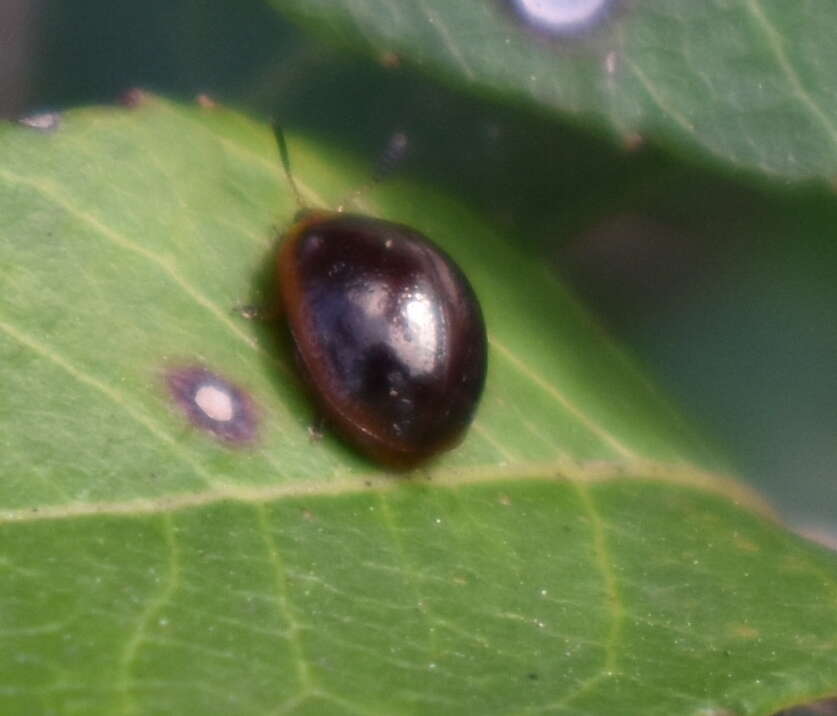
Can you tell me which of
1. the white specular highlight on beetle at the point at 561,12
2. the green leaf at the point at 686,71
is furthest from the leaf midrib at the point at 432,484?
the white specular highlight on beetle at the point at 561,12

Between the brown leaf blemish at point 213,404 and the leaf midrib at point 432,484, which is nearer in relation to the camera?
the leaf midrib at point 432,484

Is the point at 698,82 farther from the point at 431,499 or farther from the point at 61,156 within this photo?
the point at 61,156

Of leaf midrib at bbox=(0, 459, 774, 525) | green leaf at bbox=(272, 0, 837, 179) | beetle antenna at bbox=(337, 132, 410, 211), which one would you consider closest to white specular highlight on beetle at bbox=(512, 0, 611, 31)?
green leaf at bbox=(272, 0, 837, 179)

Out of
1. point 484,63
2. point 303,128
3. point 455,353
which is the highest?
point 484,63

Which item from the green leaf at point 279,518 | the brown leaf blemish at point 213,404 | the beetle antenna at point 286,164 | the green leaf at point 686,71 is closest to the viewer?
the green leaf at point 279,518

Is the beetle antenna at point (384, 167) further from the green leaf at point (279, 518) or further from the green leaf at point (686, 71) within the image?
the green leaf at point (686, 71)

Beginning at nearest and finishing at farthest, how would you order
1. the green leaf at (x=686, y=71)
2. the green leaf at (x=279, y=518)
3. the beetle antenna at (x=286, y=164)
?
the green leaf at (x=279, y=518), the green leaf at (x=686, y=71), the beetle antenna at (x=286, y=164)

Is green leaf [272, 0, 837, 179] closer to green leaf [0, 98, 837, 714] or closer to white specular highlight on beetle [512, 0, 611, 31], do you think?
white specular highlight on beetle [512, 0, 611, 31]

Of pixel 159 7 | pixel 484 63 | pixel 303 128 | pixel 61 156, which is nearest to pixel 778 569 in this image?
pixel 484 63
